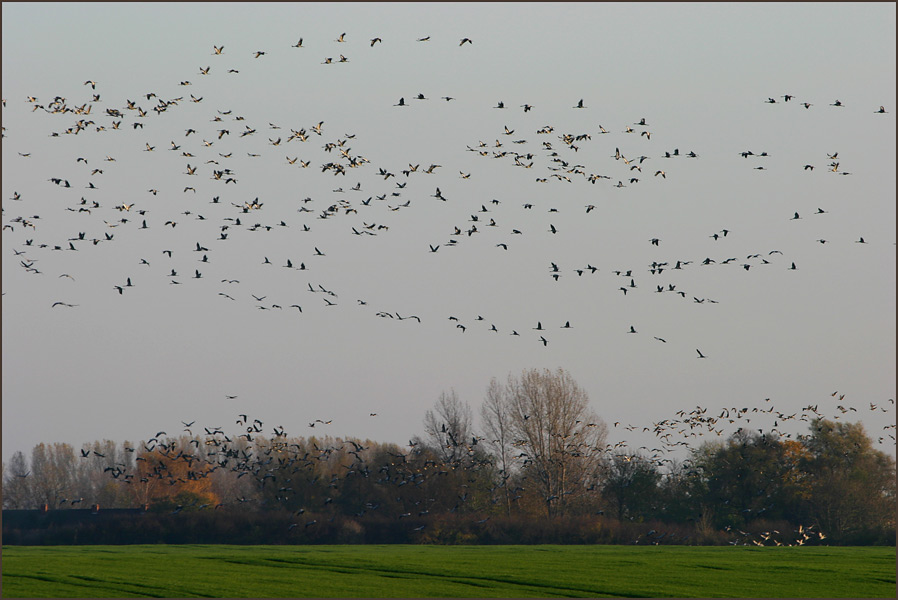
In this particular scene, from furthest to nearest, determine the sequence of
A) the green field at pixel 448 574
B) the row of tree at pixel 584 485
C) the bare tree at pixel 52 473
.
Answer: the bare tree at pixel 52 473 → the row of tree at pixel 584 485 → the green field at pixel 448 574

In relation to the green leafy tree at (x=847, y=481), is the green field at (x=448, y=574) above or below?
below

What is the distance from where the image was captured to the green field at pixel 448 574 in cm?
3753

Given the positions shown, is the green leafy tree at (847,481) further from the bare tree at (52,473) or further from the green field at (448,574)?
the bare tree at (52,473)

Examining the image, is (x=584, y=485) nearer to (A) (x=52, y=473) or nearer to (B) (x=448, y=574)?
(B) (x=448, y=574)

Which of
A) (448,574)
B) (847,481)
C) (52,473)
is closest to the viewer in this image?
(448,574)

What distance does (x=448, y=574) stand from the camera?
43812 millimetres

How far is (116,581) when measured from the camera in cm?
3831

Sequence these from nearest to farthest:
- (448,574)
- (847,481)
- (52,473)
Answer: (448,574) < (847,481) < (52,473)

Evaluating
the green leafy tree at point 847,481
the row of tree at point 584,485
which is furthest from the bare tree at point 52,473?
the green leafy tree at point 847,481

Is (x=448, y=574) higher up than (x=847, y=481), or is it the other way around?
(x=847, y=481)

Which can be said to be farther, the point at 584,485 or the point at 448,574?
the point at 584,485

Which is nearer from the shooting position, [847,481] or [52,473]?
[847,481]

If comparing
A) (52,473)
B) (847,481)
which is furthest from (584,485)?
(52,473)

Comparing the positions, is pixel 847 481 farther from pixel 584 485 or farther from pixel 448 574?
pixel 448 574
